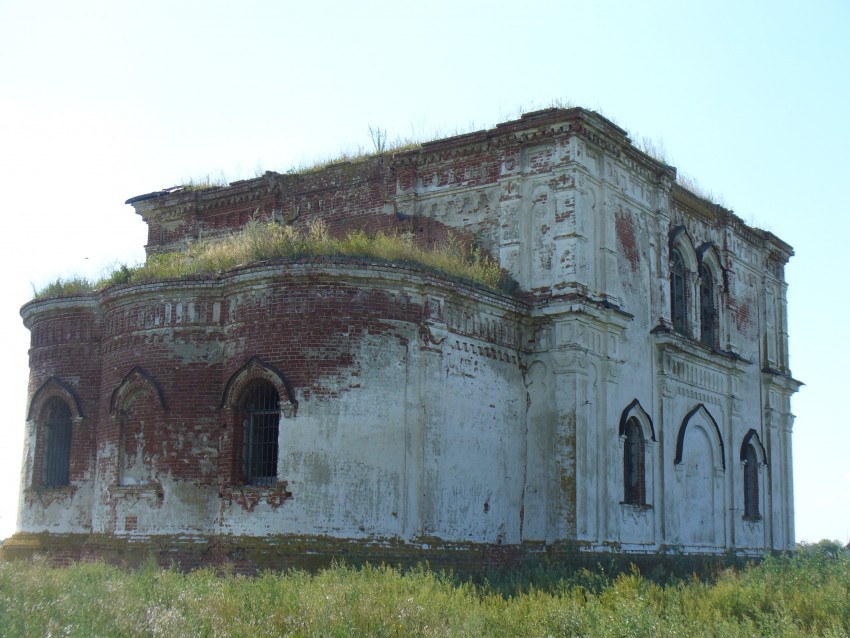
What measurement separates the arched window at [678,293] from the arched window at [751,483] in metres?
3.86

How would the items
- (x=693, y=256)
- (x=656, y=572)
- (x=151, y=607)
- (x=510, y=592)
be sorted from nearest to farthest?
(x=151, y=607) < (x=510, y=592) < (x=656, y=572) < (x=693, y=256)

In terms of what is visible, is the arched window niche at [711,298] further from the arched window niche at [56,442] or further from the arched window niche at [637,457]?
the arched window niche at [56,442]

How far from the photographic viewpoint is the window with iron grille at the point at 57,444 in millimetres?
18641

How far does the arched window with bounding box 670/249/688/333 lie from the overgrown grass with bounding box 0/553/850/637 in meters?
8.58

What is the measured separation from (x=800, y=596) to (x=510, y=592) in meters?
3.53

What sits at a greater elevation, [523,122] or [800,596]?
[523,122]

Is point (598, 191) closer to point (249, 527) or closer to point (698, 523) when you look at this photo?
point (698, 523)

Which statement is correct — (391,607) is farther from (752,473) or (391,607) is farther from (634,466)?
(752,473)

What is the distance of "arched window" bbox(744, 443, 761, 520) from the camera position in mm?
23734

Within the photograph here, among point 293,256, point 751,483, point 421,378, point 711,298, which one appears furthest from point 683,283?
point 293,256

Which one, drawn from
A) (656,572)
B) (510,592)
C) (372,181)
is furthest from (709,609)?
(372,181)

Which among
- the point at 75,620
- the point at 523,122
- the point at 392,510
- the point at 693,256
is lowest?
the point at 75,620

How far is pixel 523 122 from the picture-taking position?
1875 cm

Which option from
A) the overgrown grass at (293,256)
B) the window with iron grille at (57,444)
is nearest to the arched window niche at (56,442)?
the window with iron grille at (57,444)
